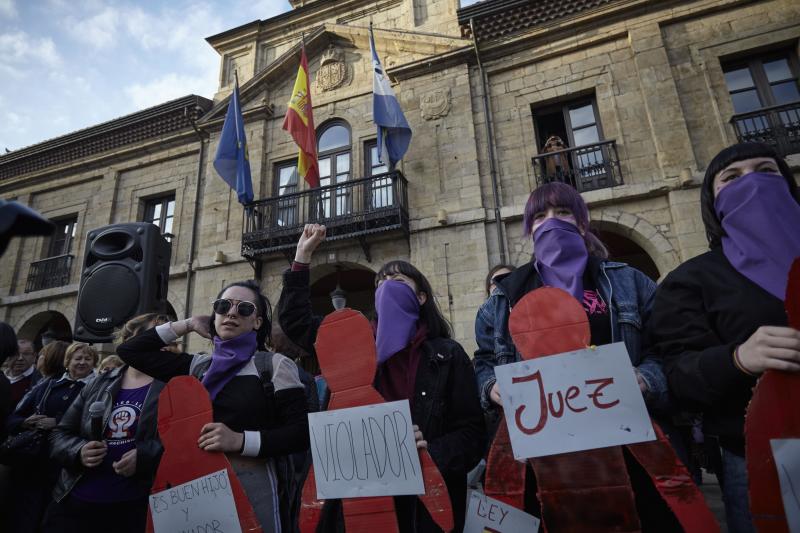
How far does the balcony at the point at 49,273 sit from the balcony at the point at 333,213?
589 centimetres

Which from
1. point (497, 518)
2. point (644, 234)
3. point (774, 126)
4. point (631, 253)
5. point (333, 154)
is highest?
point (333, 154)

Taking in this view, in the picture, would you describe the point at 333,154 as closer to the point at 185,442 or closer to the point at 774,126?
the point at 774,126

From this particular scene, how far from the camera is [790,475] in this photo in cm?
110

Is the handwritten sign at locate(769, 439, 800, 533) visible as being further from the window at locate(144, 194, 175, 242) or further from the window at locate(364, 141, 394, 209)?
the window at locate(144, 194, 175, 242)

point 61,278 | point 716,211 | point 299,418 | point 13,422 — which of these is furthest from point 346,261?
point 61,278

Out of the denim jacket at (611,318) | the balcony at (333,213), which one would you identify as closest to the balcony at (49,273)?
the balcony at (333,213)

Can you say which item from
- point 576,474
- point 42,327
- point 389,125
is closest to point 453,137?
point 389,125

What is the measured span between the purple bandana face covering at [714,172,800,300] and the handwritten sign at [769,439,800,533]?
1.47ft

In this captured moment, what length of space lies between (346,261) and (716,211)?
7629 millimetres

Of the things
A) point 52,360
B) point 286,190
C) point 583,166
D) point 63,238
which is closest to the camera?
point 52,360

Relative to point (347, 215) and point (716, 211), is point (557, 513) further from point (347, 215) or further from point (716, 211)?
point (347, 215)

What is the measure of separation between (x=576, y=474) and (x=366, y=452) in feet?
2.40

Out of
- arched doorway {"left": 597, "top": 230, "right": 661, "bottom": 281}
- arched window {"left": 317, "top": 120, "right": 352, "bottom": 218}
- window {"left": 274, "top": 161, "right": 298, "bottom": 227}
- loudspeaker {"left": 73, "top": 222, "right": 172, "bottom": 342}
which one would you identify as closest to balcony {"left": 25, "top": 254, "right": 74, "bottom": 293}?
window {"left": 274, "top": 161, "right": 298, "bottom": 227}

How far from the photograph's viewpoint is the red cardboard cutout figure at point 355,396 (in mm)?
1507
